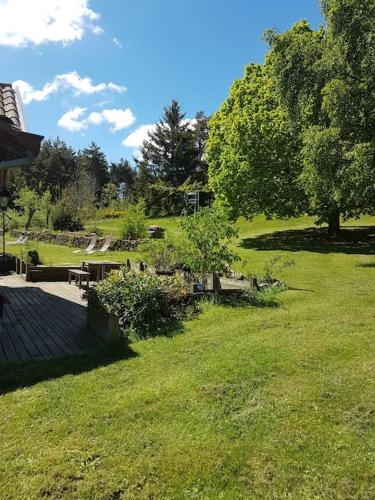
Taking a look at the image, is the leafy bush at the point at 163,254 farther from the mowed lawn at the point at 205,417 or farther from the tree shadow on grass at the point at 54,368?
the tree shadow on grass at the point at 54,368

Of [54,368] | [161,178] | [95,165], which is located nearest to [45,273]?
[54,368]

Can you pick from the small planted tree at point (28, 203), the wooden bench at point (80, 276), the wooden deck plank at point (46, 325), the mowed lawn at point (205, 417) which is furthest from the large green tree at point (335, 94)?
the small planted tree at point (28, 203)

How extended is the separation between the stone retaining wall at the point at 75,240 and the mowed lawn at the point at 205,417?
1684 centimetres

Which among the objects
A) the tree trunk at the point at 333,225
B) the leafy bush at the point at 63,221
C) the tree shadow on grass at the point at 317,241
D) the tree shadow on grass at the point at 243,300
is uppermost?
the leafy bush at the point at 63,221

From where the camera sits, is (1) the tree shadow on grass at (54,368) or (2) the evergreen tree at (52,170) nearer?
(1) the tree shadow on grass at (54,368)

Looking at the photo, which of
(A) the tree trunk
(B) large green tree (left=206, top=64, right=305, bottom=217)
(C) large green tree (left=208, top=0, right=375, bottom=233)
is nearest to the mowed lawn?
(C) large green tree (left=208, top=0, right=375, bottom=233)

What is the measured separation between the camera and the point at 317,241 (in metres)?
21.2

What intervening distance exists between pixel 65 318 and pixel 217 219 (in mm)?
3876

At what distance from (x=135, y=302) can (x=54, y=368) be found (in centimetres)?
196

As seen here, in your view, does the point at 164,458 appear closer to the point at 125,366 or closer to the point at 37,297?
the point at 125,366

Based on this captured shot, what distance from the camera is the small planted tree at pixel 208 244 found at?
9562 millimetres

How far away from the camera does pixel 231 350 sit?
5.99m

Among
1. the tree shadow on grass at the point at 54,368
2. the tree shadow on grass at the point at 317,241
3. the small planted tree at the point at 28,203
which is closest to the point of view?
the tree shadow on grass at the point at 54,368

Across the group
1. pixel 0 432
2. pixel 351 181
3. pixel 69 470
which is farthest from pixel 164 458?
pixel 351 181
